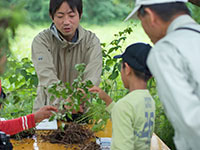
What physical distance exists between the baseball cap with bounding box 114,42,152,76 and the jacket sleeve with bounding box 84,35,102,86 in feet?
2.69

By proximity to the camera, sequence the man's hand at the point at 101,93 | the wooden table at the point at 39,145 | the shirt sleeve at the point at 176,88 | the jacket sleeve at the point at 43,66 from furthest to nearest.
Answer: the jacket sleeve at the point at 43,66 < the man's hand at the point at 101,93 < the wooden table at the point at 39,145 < the shirt sleeve at the point at 176,88

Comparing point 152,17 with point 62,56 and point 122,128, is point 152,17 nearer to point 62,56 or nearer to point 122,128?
point 122,128

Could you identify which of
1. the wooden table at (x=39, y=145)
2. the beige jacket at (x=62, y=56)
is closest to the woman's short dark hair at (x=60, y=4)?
the beige jacket at (x=62, y=56)

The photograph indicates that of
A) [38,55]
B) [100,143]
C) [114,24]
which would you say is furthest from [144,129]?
[114,24]

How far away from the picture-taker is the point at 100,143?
2.49 m

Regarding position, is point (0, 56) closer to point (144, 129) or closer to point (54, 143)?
point (144, 129)

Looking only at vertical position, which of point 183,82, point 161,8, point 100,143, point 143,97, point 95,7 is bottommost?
point 100,143

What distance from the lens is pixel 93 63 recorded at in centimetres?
315

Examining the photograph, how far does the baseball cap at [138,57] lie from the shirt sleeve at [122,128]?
248 mm

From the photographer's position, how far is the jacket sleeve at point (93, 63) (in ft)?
10.2

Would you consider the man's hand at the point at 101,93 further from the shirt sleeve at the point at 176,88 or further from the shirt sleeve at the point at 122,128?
the shirt sleeve at the point at 176,88

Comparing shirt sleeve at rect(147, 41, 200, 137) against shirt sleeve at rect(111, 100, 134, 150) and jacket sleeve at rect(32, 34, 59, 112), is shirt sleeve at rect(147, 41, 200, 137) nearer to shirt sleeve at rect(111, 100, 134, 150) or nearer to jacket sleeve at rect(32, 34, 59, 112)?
shirt sleeve at rect(111, 100, 134, 150)

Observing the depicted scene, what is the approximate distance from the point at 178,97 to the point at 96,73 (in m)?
1.70

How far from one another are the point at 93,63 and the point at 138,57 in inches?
38.5
